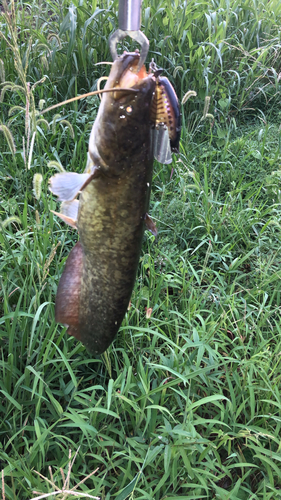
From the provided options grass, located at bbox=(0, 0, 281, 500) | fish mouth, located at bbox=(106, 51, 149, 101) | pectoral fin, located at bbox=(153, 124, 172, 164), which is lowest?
grass, located at bbox=(0, 0, 281, 500)

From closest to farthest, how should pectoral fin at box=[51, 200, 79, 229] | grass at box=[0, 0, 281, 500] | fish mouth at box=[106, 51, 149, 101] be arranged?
1. fish mouth at box=[106, 51, 149, 101]
2. pectoral fin at box=[51, 200, 79, 229]
3. grass at box=[0, 0, 281, 500]

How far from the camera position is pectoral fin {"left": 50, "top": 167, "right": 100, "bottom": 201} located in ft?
2.98

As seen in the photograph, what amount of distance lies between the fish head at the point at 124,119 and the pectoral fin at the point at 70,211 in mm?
200

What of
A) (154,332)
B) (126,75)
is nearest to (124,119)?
A: (126,75)

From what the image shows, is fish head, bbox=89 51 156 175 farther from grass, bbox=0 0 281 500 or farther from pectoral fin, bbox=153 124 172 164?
grass, bbox=0 0 281 500

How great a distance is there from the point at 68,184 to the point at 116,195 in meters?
0.14

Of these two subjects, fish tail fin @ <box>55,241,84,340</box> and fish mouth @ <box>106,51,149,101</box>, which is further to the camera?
fish tail fin @ <box>55,241,84,340</box>

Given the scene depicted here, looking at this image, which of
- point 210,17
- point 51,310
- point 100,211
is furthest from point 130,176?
point 210,17

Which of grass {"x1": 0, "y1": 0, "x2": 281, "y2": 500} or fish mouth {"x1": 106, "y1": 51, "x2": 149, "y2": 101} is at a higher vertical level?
fish mouth {"x1": 106, "y1": 51, "x2": 149, "y2": 101}

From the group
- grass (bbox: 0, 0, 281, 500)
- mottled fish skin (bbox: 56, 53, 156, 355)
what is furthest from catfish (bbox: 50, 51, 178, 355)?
grass (bbox: 0, 0, 281, 500)

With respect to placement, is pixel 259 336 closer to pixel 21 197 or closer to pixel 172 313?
pixel 172 313

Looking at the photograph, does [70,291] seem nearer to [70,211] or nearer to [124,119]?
[70,211]

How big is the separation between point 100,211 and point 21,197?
167 cm

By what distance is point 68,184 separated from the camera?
912mm
